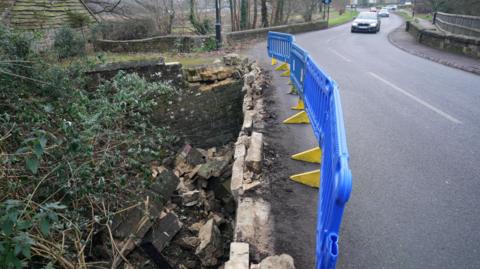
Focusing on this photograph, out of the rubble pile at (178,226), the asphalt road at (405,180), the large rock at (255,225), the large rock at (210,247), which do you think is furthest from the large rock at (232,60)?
the large rock at (255,225)

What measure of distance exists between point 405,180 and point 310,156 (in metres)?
1.29

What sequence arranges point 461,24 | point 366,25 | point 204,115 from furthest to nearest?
point 366,25 → point 461,24 → point 204,115

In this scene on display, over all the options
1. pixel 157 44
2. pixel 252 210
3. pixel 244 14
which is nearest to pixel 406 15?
pixel 244 14

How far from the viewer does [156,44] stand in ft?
54.1

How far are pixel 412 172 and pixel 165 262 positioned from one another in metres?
3.70

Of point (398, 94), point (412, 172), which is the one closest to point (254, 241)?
point (412, 172)

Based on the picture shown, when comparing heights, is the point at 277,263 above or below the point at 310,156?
below

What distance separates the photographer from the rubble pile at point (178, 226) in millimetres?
4723

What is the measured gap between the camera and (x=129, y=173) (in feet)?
20.7

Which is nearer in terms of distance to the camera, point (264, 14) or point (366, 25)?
point (264, 14)

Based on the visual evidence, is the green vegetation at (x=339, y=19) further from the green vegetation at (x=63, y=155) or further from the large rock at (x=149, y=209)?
the large rock at (x=149, y=209)

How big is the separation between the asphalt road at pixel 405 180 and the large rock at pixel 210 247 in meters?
1.26

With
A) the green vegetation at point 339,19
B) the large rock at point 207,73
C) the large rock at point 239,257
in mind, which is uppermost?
the green vegetation at point 339,19

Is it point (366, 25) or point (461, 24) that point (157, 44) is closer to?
point (461, 24)
